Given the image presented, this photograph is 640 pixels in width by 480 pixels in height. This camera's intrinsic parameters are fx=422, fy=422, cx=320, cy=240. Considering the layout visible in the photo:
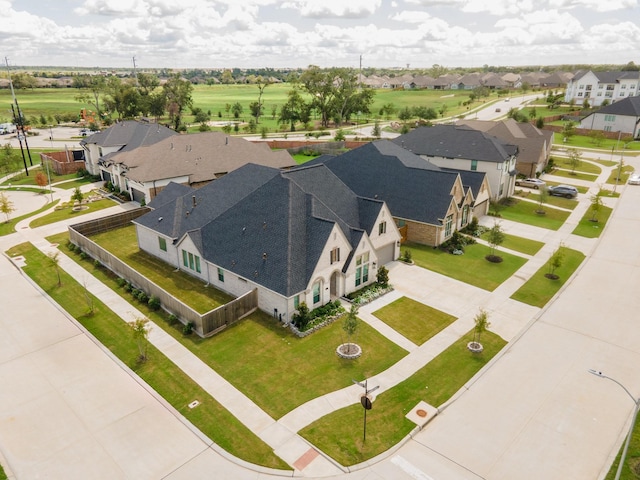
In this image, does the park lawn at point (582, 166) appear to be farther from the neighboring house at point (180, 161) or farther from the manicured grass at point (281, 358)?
the manicured grass at point (281, 358)

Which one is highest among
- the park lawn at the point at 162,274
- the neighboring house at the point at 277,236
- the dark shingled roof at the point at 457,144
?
the dark shingled roof at the point at 457,144

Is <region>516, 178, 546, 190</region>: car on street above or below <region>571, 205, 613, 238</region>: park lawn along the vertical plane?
above

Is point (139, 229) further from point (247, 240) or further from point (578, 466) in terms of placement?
point (578, 466)

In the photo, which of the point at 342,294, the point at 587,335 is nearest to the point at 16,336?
the point at 342,294

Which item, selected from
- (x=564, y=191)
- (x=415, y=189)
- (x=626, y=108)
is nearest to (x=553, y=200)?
(x=564, y=191)

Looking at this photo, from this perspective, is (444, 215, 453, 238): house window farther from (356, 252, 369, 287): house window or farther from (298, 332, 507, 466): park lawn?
(298, 332, 507, 466): park lawn

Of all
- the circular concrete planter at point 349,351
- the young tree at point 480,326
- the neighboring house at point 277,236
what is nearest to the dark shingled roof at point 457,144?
the neighboring house at point 277,236

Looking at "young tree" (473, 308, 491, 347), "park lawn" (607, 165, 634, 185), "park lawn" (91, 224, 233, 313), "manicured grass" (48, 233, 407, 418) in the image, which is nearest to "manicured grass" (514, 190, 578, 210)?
"park lawn" (607, 165, 634, 185)
